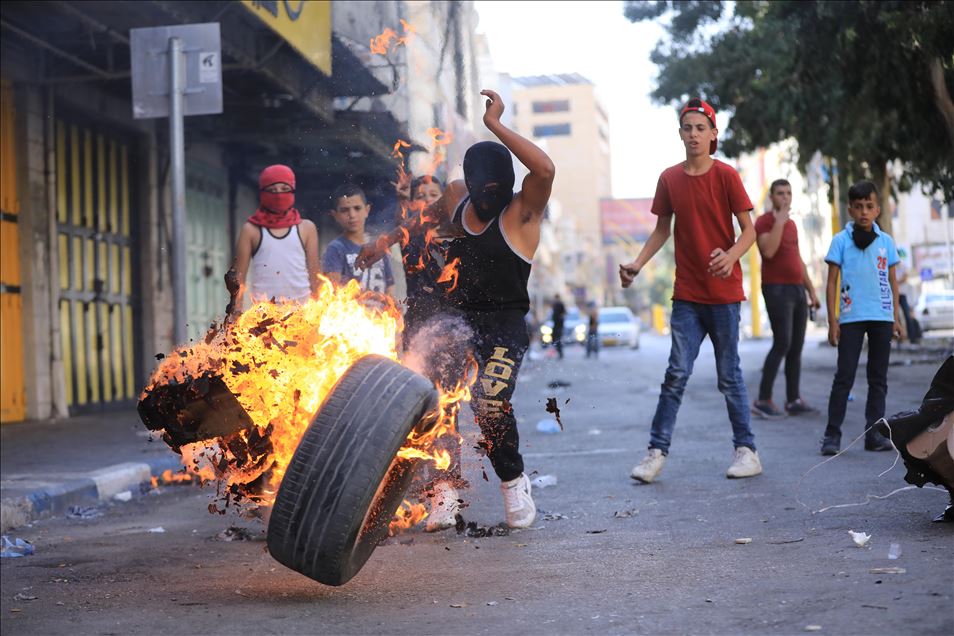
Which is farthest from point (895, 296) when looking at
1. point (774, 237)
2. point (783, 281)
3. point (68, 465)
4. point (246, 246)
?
point (68, 465)

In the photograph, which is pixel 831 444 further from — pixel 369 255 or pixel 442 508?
pixel 369 255

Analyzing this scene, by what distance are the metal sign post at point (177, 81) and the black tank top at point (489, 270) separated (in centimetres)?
431

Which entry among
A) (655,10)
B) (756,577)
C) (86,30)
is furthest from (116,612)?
(655,10)

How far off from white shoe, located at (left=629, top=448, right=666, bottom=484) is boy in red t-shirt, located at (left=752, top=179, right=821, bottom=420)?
347 cm

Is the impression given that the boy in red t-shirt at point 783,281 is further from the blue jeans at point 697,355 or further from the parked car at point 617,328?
the parked car at point 617,328

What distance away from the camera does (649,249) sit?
6957mm

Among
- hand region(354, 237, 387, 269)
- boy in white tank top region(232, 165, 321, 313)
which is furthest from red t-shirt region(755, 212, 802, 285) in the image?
hand region(354, 237, 387, 269)

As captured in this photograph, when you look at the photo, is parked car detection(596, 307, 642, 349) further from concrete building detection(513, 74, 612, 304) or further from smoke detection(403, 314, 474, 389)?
concrete building detection(513, 74, 612, 304)

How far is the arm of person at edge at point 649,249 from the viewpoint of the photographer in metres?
6.73

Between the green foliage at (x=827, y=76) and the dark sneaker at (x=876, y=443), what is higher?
the green foliage at (x=827, y=76)

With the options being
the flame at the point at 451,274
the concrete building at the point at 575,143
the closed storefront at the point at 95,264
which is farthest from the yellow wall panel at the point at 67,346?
the concrete building at the point at 575,143

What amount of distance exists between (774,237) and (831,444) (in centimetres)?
278

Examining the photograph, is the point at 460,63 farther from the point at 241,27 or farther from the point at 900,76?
the point at 900,76

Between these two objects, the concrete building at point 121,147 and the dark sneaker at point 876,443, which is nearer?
the dark sneaker at point 876,443
